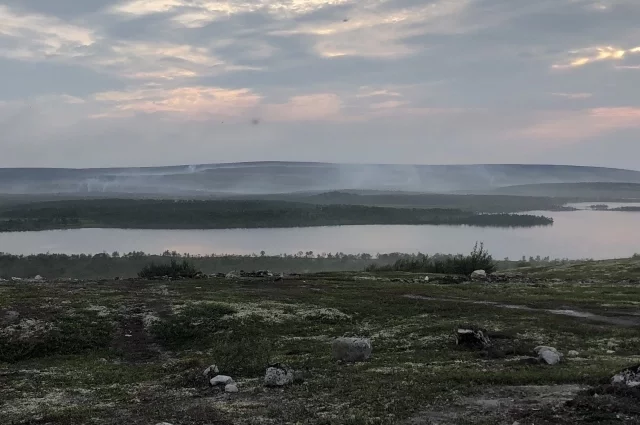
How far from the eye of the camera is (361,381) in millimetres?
16750

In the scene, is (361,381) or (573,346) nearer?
(361,381)

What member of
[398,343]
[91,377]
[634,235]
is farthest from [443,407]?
[634,235]

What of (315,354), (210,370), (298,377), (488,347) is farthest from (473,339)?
(210,370)

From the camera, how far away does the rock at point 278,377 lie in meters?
16.9

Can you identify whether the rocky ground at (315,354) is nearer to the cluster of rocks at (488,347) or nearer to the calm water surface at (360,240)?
the cluster of rocks at (488,347)

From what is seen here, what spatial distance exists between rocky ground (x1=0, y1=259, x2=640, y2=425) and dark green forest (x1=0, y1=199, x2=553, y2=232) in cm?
13037

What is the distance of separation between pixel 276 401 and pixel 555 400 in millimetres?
6995

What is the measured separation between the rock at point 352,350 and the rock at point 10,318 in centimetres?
1643

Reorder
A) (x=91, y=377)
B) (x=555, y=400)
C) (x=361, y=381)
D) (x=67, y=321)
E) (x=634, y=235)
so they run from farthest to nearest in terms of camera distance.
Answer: (x=634, y=235) → (x=67, y=321) → (x=91, y=377) → (x=361, y=381) → (x=555, y=400)

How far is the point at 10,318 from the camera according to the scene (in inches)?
1092

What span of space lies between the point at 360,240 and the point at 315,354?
110753 millimetres

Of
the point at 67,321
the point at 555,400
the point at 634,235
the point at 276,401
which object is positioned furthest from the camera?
the point at 634,235

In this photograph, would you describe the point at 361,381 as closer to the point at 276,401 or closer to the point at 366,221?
the point at 276,401

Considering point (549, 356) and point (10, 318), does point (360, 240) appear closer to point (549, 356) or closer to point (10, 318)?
point (10, 318)
